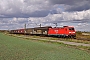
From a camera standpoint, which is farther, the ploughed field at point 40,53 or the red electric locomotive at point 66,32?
the red electric locomotive at point 66,32

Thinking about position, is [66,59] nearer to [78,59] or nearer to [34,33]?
[78,59]

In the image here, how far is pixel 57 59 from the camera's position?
14.5 meters

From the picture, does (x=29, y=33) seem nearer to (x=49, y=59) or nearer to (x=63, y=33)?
(x=63, y=33)

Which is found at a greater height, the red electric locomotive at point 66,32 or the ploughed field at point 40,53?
the red electric locomotive at point 66,32

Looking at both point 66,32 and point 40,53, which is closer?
point 40,53

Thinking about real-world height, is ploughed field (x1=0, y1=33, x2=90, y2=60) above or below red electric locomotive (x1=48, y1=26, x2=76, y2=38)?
below

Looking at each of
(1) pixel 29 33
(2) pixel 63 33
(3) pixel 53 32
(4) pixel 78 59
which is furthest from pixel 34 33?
(4) pixel 78 59

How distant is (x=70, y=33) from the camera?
54469mm

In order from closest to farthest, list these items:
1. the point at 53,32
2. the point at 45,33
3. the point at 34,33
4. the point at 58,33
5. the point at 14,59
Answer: the point at 14,59 → the point at 58,33 → the point at 53,32 → the point at 45,33 → the point at 34,33

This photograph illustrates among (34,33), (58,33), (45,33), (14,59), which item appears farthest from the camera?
(34,33)

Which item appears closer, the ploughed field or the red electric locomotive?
the ploughed field

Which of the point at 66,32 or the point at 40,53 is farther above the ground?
the point at 66,32

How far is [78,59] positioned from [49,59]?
7.60 feet

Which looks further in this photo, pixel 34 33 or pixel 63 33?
pixel 34 33
